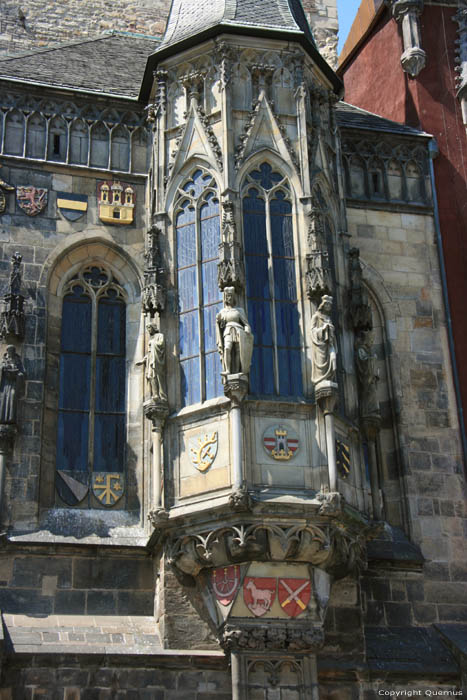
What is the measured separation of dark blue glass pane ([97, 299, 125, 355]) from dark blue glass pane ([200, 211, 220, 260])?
1814 millimetres

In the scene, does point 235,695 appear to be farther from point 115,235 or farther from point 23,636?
point 115,235

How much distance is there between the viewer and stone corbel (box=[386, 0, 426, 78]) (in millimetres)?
20500

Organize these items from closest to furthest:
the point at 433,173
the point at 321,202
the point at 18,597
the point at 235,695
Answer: the point at 235,695 → the point at 18,597 → the point at 321,202 → the point at 433,173

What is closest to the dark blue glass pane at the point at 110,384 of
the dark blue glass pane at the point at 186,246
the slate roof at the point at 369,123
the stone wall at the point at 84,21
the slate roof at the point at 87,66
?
the dark blue glass pane at the point at 186,246

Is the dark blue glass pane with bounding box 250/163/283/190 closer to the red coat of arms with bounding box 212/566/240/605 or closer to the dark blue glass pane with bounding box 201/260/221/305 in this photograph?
the dark blue glass pane with bounding box 201/260/221/305

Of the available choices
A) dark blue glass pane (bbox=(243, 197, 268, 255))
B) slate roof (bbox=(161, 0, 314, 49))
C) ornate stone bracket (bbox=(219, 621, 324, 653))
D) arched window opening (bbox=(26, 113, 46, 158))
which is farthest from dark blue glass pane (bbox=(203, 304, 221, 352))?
slate roof (bbox=(161, 0, 314, 49))

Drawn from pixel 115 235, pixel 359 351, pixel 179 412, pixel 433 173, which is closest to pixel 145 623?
pixel 179 412

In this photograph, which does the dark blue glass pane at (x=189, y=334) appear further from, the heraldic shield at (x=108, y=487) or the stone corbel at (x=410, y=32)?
the stone corbel at (x=410, y=32)

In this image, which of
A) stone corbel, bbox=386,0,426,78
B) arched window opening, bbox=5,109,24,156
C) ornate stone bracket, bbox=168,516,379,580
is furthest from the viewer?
stone corbel, bbox=386,0,426,78

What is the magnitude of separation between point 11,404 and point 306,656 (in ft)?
16.6

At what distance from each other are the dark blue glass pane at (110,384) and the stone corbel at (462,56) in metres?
7.62

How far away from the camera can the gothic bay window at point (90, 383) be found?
53.1 ft

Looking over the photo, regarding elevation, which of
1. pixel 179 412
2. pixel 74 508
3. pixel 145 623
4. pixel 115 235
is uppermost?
pixel 115 235

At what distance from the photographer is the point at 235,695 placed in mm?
13891
